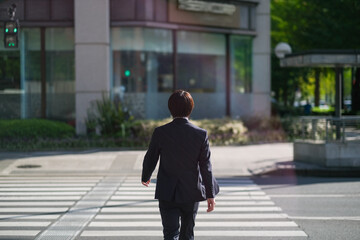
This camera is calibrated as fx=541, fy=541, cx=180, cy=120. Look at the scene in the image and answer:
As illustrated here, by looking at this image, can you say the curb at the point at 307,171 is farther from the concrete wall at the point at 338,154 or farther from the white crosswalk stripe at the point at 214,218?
the white crosswalk stripe at the point at 214,218

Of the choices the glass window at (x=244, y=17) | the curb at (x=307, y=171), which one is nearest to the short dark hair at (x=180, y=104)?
the curb at (x=307, y=171)

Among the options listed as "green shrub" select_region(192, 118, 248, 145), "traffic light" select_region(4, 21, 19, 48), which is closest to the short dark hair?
"traffic light" select_region(4, 21, 19, 48)

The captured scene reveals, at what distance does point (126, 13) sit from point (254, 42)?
7204 millimetres

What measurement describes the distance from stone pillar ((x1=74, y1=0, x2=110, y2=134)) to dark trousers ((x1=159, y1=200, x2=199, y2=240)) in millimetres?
17792

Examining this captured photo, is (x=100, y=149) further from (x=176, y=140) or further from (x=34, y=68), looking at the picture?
(x=176, y=140)

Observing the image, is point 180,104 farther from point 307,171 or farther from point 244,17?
point 244,17

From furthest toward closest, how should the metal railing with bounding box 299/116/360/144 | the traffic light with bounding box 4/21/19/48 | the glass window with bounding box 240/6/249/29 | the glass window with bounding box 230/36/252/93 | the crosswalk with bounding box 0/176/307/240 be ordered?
the glass window with bounding box 230/36/252/93 → the glass window with bounding box 240/6/249/29 → the traffic light with bounding box 4/21/19/48 → the metal railing with bounding box 299/116/360/144 → the crosswalk with bounding box 0/176/307/240

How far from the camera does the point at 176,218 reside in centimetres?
513

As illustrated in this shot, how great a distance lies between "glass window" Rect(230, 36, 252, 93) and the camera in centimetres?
2641

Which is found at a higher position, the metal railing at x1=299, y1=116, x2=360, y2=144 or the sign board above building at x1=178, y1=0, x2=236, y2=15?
the sign board above building at x1=178, y1=0, x2=236, y2=15

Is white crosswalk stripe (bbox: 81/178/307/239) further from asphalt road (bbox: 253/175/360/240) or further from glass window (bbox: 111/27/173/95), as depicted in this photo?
glass window (bbox: 111/27/173/95)

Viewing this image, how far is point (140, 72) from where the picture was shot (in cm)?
2344

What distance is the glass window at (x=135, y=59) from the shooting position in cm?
2327

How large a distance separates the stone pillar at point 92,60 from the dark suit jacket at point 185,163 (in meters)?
17.7
